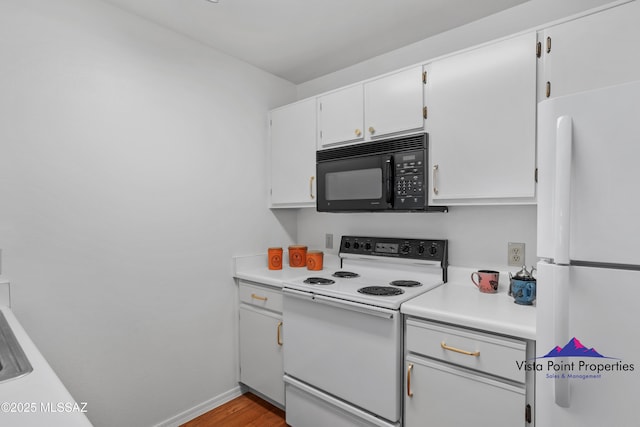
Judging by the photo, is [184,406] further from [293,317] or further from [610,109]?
[610,109]

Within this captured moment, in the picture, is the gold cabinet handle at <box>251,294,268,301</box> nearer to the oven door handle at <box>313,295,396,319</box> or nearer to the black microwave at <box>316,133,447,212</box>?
the oven door handle at <box>313,295,396,319</box>

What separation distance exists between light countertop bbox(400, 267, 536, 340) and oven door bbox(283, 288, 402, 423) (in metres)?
0.16

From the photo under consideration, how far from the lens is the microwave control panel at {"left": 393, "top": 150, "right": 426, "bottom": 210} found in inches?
71.4

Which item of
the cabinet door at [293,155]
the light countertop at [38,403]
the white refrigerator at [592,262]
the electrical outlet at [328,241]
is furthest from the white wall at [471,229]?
the light countertop at [38,403]

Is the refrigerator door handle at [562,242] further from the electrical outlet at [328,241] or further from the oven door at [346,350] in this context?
the electrical outlet at [328,241]

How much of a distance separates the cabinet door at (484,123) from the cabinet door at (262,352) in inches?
52.1

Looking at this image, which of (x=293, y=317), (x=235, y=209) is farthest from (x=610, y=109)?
(x=235, y=209)

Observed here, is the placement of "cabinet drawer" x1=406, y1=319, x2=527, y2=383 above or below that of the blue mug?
below

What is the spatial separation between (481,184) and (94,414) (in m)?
2.35

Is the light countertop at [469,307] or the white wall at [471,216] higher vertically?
the white wall at [471,216]

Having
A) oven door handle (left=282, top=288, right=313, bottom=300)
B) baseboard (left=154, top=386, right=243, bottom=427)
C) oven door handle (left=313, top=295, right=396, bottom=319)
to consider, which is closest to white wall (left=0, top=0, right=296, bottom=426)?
baseboard (left=154, top=386, right=243, bottom=427)

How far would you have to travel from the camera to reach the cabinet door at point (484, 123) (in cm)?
151

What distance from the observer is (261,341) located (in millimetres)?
2205

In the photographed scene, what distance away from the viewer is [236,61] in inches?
94.4
